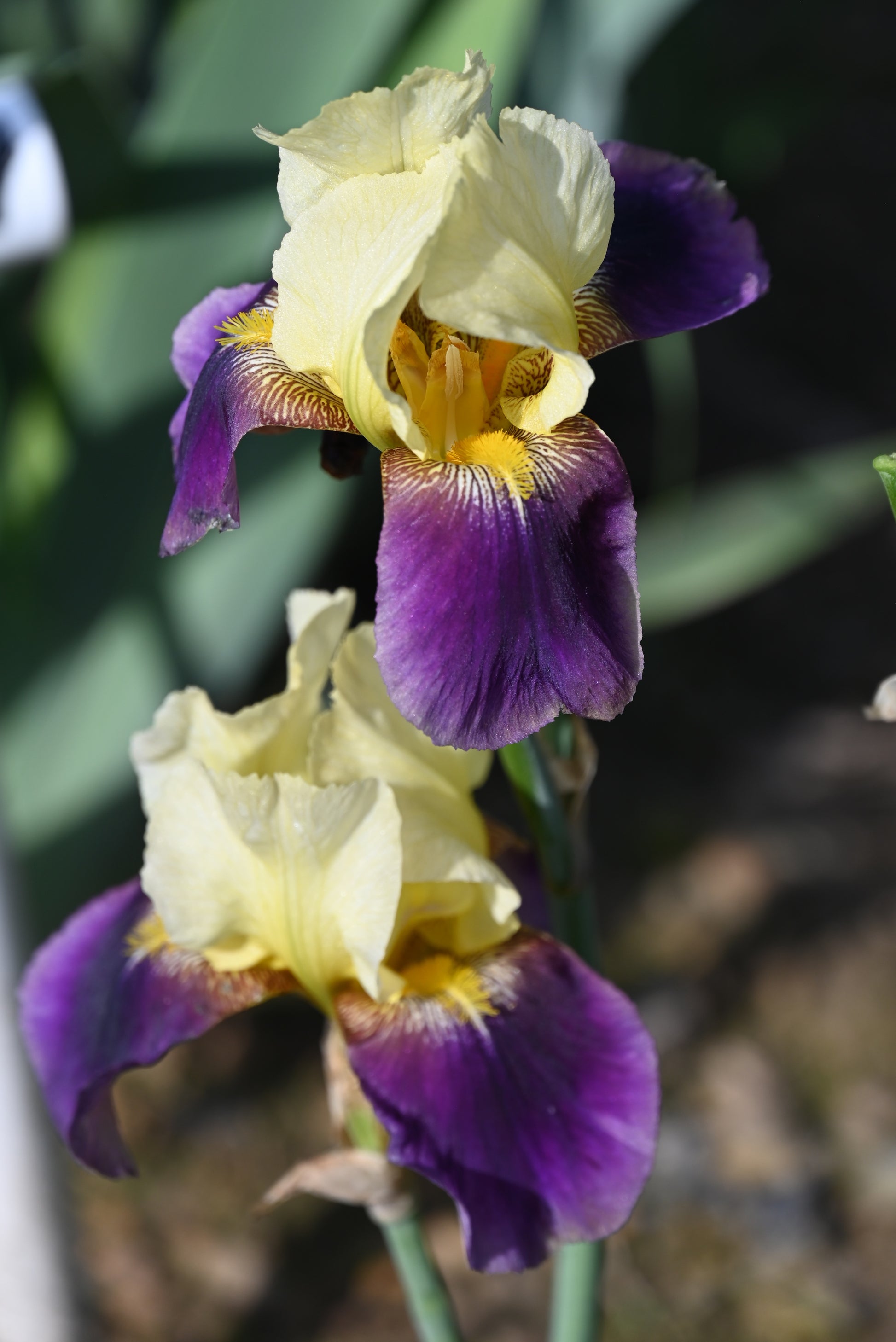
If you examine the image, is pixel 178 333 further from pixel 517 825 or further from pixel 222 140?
pixel 517 825

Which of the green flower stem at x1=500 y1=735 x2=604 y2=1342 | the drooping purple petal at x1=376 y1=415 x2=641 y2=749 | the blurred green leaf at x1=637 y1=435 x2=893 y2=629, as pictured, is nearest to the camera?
the drooping purple petal at x1=376 y1=415 x2=641 y2=749

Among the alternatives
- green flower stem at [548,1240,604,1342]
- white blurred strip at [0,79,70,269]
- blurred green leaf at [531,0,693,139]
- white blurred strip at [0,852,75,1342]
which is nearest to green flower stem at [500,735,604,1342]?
green flower stem at [548,1240,604,1342]

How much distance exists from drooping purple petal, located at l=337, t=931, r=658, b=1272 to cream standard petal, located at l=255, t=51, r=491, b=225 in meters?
0.29

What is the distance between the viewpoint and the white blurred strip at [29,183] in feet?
1.73

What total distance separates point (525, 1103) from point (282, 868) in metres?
0.12

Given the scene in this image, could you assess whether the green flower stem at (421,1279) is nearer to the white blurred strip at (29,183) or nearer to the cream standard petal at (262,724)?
the cream standard petal at (262,724)

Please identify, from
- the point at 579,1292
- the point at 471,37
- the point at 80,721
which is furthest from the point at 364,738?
the point at 80,721

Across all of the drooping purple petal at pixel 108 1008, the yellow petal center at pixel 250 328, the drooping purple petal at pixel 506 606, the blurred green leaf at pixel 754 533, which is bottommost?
the blurred green leaf at pixel 754 533

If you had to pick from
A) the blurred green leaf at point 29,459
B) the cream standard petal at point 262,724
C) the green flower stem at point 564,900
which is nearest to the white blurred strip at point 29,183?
the cream standard petal at point 262,724

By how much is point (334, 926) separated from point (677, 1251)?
1.01 meters

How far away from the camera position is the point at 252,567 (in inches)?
49.0

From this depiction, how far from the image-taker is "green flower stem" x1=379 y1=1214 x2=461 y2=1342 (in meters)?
0.53

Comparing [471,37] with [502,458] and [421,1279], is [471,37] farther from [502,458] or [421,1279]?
[421,1279]

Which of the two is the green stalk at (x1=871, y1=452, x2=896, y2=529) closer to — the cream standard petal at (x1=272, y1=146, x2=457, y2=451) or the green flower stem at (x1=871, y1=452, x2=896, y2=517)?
the green flower stem at (x1=871, y1=452, x2=896, y2=517)
